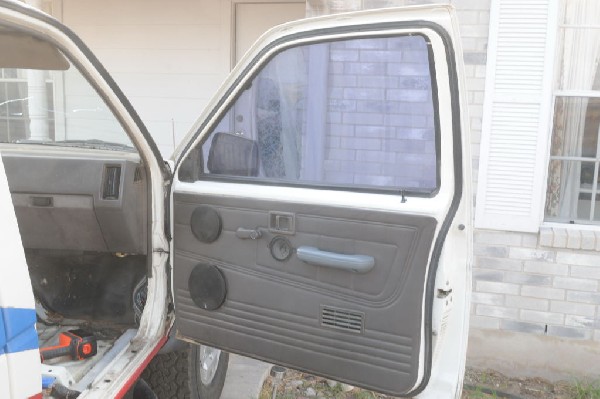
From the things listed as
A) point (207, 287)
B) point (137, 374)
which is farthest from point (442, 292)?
point (137, 374)

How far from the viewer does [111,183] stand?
275 cm

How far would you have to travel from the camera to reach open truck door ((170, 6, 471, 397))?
7.02 feet

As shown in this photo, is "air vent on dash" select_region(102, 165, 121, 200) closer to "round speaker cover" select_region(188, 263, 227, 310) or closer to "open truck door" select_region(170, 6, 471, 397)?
"open truck door" select_region(170, 6, 471, 397)

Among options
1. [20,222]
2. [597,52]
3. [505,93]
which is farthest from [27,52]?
[597,52]

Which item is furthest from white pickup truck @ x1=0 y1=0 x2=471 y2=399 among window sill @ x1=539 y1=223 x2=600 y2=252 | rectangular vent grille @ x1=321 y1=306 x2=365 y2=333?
window sill @ x1=539 y1=223 x2=600 y2=252

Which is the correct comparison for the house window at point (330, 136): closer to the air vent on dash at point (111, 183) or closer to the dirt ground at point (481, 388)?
the air vent on dash at point (111, 183)

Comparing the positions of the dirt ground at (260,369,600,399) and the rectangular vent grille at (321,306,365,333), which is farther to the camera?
the dirt ground at (260,369,600,399)

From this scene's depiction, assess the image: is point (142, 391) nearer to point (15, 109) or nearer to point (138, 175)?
point (138, 175)

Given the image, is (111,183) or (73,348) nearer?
(73,348)

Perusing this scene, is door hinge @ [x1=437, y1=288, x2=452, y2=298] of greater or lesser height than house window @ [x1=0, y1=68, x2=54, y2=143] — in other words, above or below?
below

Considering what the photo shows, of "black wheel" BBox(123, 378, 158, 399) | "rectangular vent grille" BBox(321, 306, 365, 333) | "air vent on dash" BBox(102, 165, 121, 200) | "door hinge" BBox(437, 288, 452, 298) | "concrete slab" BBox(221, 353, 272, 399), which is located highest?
"air vent on dash" BBox(102, 165, 121, 200)

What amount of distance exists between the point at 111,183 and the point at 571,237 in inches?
116

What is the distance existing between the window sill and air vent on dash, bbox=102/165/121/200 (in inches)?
109

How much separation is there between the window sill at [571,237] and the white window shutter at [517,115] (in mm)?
88
